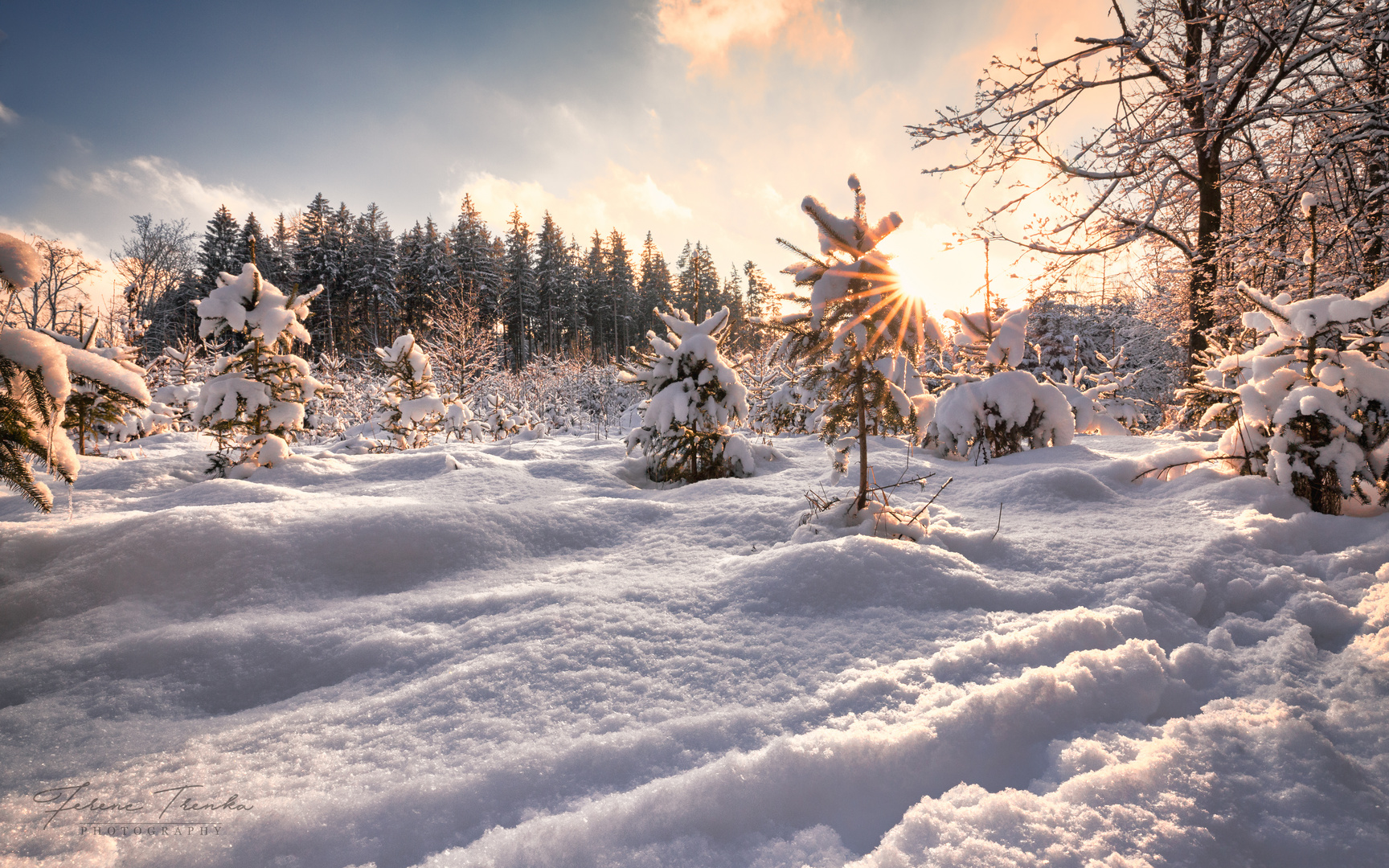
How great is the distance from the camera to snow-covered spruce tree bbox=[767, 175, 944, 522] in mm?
3234

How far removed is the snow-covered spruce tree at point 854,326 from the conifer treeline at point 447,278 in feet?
85.1

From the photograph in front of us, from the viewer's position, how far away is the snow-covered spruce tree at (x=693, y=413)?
5.55 metres

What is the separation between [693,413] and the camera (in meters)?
5.53

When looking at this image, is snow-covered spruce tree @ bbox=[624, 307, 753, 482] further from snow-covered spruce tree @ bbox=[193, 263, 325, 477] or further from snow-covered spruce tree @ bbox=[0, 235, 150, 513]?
snow-covered spruce tree @ bbox=[0, 235, 150, 513]

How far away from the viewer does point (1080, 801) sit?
4.28 feet

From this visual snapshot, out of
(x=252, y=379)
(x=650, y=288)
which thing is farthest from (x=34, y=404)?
(x=650, y=288)

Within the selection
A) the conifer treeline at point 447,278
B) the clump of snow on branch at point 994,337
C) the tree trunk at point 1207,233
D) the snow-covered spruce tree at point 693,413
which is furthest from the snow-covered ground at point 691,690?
the conifer treeline at point 447,278

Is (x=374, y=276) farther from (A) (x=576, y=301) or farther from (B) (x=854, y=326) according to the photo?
(B) (x=854, y=326)

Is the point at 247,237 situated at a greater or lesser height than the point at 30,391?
greater

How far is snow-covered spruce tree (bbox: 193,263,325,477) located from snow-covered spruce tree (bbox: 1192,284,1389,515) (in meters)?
7.77

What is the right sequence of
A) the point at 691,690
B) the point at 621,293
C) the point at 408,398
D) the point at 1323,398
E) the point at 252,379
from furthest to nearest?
the point at 621,293 → the point at 408,398 → the point at 252,379 → the point at 1323,398 → the point at 691,690

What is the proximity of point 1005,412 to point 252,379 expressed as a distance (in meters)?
8.18

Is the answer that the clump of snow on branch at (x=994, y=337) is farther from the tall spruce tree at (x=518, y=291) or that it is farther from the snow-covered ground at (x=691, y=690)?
the tall spruce tree at (x=518, y=291)

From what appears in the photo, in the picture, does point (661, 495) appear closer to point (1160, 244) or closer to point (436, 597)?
point (436, 597)
